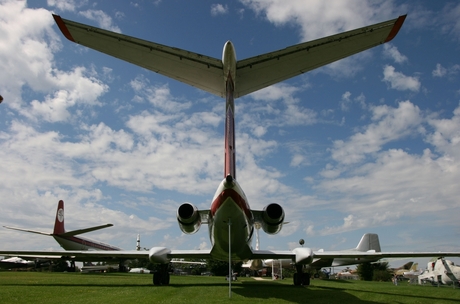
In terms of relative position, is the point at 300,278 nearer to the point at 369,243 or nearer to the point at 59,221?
the point at 369,243

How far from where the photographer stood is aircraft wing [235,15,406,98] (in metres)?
8.37

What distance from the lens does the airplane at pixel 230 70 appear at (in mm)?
8539

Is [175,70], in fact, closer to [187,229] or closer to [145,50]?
[145,50]

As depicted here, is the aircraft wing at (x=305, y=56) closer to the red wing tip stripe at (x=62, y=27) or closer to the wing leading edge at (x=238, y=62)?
the wing leading edge at (x=238, y=62)

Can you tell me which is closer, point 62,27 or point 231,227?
point 62,27

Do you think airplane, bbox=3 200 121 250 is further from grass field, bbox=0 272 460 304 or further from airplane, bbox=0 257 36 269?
grass field, bbox=0 272 460 304

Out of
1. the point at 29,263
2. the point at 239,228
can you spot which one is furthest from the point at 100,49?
the point at 29,263

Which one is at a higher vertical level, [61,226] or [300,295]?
[61,226]

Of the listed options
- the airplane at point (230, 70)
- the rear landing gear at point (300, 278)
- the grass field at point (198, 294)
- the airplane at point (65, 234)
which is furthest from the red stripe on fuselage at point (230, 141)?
the airplane at point (65, 234)

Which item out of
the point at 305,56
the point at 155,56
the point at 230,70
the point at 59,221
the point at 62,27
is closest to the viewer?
the point at 62,27

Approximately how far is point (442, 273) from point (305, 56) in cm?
2025

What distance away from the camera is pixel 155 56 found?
379 inches

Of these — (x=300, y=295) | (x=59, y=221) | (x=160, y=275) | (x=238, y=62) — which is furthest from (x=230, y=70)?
(x=59, y=221)

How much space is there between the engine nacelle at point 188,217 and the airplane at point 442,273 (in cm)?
1699
